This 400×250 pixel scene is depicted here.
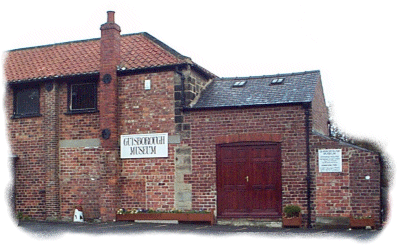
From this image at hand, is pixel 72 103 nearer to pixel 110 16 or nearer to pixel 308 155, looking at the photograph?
pixel 110 16

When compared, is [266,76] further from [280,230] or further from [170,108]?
[280,230]

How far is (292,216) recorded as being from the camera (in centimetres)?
1462

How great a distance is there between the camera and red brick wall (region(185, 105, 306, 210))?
49.0ft

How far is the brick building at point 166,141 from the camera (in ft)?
48.5

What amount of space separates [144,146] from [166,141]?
0.81 m

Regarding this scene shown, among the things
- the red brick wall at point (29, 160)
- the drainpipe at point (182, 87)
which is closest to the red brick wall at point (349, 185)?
the drainpipe at point (182, 87)

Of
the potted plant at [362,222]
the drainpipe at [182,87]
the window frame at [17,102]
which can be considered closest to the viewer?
the potted plant at [362,222]

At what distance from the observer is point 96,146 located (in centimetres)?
1722

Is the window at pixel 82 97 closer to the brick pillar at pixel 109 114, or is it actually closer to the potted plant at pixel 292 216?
the brick pillar at pixel 109 114

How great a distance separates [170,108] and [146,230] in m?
4.31

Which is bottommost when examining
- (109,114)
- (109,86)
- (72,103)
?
(109,114)

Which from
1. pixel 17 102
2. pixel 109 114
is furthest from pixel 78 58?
pixel 109 114

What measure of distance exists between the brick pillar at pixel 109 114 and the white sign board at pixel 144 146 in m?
0.34

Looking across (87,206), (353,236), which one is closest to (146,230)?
(87,206)
